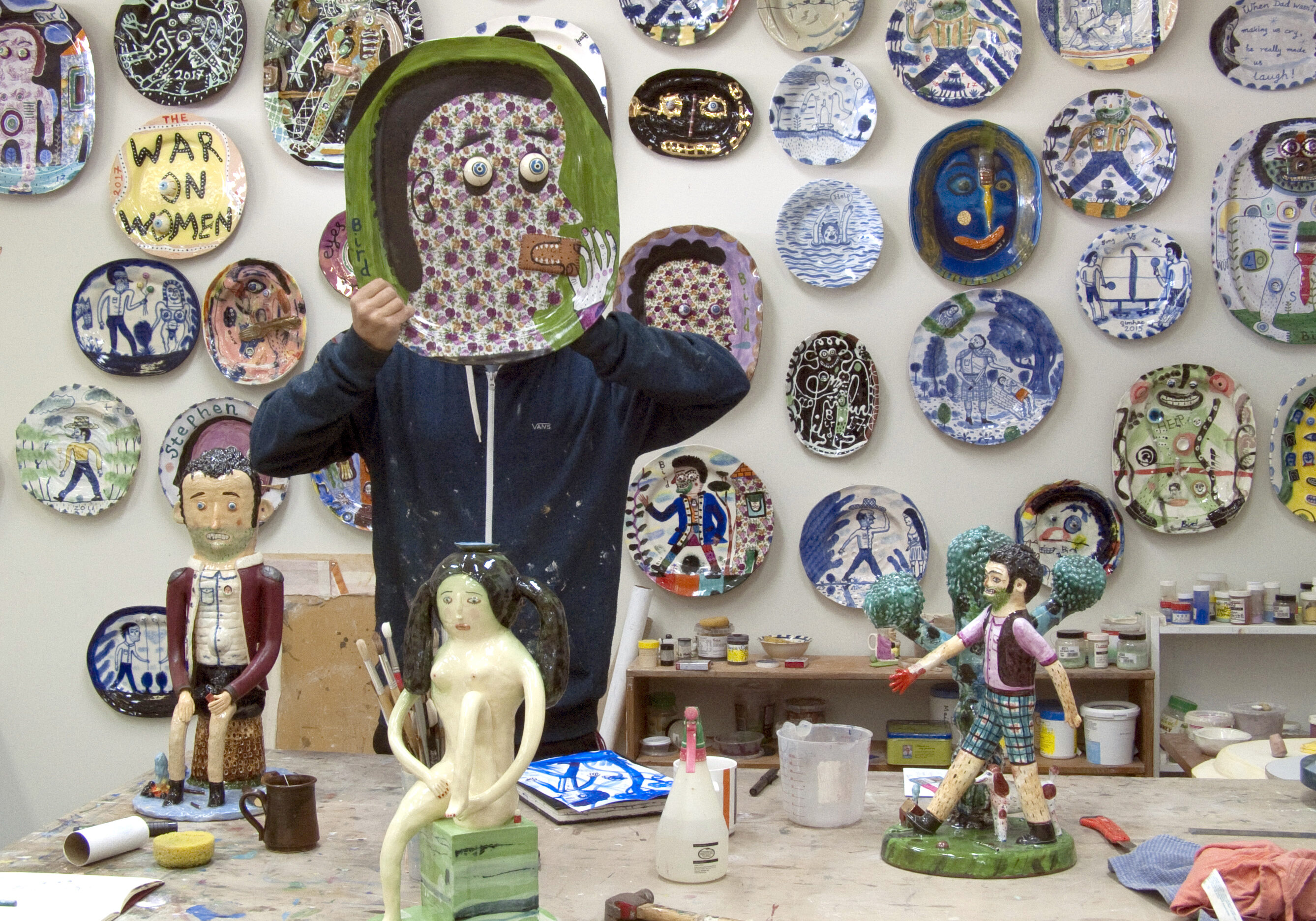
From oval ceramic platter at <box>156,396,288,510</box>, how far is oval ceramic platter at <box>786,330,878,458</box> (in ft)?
5.17

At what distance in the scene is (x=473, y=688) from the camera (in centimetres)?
116

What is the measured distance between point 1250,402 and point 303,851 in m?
2.87

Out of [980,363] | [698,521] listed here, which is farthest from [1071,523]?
[698,521]

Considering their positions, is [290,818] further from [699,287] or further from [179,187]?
[179,187]

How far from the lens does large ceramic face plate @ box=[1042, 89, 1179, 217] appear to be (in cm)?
323

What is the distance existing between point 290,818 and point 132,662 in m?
2.41

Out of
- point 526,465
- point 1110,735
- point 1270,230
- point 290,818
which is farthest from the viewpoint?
point 1270,230

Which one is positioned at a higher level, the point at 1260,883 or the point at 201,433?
the point at 201,433

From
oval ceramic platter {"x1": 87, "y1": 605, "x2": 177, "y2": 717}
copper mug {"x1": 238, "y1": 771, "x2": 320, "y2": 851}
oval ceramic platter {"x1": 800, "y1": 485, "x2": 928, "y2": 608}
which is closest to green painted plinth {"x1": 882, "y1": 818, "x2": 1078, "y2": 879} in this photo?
copper mug {"x1": 238, "y1": 771, "x2": 320, "y2": 851}

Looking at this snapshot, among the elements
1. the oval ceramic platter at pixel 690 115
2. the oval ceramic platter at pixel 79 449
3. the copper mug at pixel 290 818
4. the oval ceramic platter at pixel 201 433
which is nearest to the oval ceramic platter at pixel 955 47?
the oval ceramic platter at pixel 690 115

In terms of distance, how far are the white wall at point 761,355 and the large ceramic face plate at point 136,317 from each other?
0.19ft

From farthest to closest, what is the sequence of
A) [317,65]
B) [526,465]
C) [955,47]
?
[317,65] < [955,47] < [526,465]

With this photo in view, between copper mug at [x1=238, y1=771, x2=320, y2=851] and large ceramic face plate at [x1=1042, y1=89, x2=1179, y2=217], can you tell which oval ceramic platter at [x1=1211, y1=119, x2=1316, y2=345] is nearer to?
large ceramic face plate at [x1=1042, y1=89, x2=1179, y2=217]

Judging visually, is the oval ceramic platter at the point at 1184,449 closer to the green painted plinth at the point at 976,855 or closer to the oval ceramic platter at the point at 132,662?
the green painted plinth at the point at 976,855
